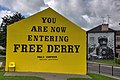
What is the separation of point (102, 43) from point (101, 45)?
0.59 metres

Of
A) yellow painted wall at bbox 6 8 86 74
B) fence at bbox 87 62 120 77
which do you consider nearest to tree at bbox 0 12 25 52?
fence at bbox 87 62 120 77

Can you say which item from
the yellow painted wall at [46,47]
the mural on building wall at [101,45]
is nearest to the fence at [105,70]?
the yellow painted wall at [46,47]

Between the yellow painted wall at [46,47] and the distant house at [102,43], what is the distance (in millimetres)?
51995

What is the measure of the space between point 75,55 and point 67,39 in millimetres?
1397

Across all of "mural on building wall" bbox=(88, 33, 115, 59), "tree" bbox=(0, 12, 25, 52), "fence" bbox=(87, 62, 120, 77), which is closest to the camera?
"fence" bbox=(87, 62, 120, 77)

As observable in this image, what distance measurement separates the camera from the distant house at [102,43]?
7438 centimetres

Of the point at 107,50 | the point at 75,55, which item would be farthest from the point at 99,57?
the point at 75,55

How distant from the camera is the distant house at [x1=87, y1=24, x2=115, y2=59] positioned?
74.4 meters

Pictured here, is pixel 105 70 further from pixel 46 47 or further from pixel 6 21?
pixel 6 21

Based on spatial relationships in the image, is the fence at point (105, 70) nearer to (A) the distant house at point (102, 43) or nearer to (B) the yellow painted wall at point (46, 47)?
(B) the yellow painted wall at point (46, 47)

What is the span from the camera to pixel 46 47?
2227cm

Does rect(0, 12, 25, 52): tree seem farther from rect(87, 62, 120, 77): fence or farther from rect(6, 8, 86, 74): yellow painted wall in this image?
rect(6, 8, 86, 74): yellow painted wall

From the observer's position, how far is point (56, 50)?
2244 cm

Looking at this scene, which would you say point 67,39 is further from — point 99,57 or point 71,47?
point 99,57
